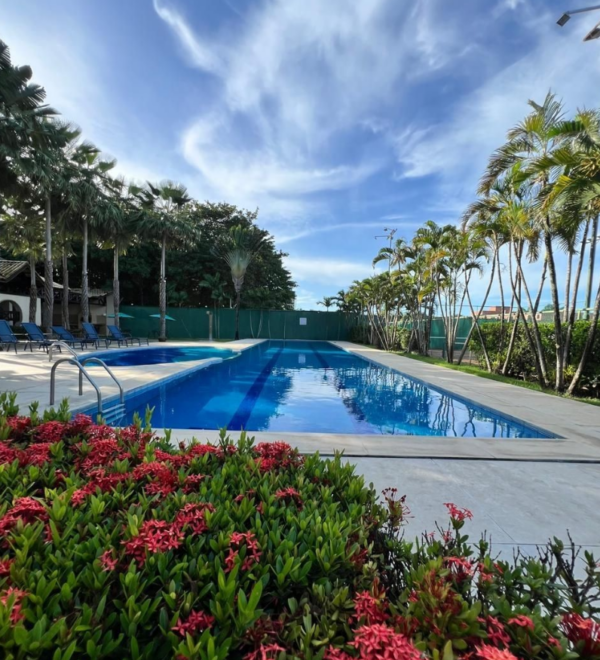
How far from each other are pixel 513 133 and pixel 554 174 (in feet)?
7.36

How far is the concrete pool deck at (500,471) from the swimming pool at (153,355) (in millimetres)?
6803

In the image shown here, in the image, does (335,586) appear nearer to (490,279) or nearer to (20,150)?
(490,279)

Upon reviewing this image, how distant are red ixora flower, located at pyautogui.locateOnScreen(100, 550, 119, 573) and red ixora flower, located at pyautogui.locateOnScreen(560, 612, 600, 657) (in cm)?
127

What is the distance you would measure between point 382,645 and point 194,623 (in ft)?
1.54

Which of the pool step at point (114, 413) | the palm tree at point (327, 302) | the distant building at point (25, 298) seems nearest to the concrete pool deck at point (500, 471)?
the pool step at point (114, 413)

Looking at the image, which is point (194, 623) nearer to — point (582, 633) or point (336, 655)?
point (336, 655)

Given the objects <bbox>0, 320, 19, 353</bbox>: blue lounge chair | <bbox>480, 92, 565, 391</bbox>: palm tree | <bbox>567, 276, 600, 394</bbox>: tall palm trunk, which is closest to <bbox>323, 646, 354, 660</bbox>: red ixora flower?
<bbox>480, 92, 565, 391</bbox>: palm tree

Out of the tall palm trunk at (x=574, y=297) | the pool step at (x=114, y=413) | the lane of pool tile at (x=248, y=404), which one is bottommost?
the lane of pool tile at (x=248, y=404)

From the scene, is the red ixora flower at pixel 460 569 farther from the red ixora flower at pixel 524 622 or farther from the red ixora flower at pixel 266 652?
the red ixora flower at pixel 266 652

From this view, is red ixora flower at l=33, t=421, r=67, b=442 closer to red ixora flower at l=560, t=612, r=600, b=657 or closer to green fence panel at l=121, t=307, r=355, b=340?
red ixora flower at l=560, t=612, r=600, b=657

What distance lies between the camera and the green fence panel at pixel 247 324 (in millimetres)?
27297

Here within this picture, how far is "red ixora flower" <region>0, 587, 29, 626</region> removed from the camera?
0.90 metres

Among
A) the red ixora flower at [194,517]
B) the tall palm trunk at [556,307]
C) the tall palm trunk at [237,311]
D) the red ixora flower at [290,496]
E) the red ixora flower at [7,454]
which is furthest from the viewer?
the tall palm trunk at [237,311]

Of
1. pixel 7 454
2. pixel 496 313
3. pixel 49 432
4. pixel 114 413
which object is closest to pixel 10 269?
pixel 114 413
